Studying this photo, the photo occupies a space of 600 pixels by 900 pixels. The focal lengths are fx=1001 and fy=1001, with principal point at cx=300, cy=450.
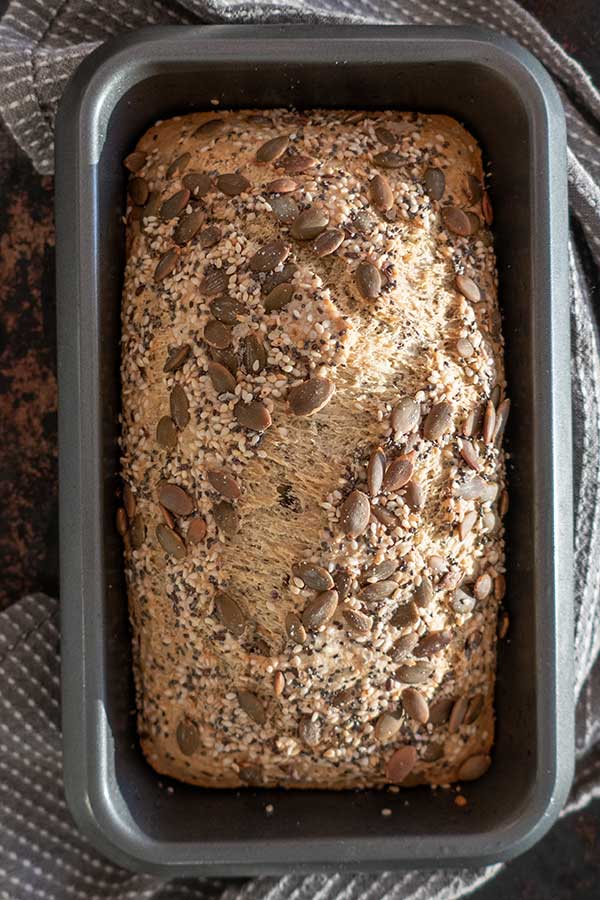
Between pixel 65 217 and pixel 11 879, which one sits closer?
pixel 65 217

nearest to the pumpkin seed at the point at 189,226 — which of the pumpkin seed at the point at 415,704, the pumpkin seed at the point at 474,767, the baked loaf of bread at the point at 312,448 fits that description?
the baked loaf of bread at the point at 312,448

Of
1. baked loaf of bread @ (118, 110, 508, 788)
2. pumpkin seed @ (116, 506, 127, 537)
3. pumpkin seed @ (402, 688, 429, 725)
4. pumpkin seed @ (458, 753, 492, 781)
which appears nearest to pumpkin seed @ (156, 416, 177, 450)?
baked loaf of bread @ (118, 110, 508, 788)

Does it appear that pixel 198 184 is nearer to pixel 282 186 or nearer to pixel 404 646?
pixel 282 186

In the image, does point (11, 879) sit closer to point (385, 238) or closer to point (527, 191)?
point (385, 238)

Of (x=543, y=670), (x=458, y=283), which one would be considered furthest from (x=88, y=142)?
(x=543, y=670)

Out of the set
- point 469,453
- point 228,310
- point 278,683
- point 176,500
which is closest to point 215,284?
point 228,310

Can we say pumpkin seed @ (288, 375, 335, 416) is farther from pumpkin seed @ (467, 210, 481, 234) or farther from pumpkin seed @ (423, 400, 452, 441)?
pumpkin seed @ (467, 210, 481, 234)

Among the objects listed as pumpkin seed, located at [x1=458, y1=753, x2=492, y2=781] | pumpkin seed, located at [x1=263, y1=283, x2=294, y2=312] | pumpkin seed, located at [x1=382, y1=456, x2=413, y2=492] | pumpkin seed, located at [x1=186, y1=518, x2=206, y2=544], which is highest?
pumpkin seed, located at [x1=263, y1=283, x2=294, y2=312]
